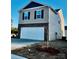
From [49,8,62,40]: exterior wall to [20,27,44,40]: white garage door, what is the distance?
11 centimetres

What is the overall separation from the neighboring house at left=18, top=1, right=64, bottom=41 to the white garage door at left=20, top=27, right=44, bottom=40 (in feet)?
0.06

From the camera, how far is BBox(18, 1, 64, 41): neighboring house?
1.92 meters

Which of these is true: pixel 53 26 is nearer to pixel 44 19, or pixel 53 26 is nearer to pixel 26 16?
pixel 44 19

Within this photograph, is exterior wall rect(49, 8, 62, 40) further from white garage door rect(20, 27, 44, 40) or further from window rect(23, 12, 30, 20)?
window rect(23, 12, 30, 20)

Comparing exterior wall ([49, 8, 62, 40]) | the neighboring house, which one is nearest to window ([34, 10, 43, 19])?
the neighboring house

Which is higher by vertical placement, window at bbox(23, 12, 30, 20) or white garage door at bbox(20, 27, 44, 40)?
window at bbox(23, 12, 30, 20)

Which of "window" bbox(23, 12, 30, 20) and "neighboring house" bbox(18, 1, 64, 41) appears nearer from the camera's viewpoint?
"neighboring house" bbox(18, 1, 64, 41)

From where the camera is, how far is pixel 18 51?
2.04m

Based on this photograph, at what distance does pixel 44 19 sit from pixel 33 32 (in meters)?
0.20

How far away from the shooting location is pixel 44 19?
1962mm

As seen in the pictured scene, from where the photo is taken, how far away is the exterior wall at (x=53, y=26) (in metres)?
1.93

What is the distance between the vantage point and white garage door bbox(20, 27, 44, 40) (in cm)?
198

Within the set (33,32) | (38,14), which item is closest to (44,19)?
(38,14)

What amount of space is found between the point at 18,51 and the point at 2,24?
1.25 feet
